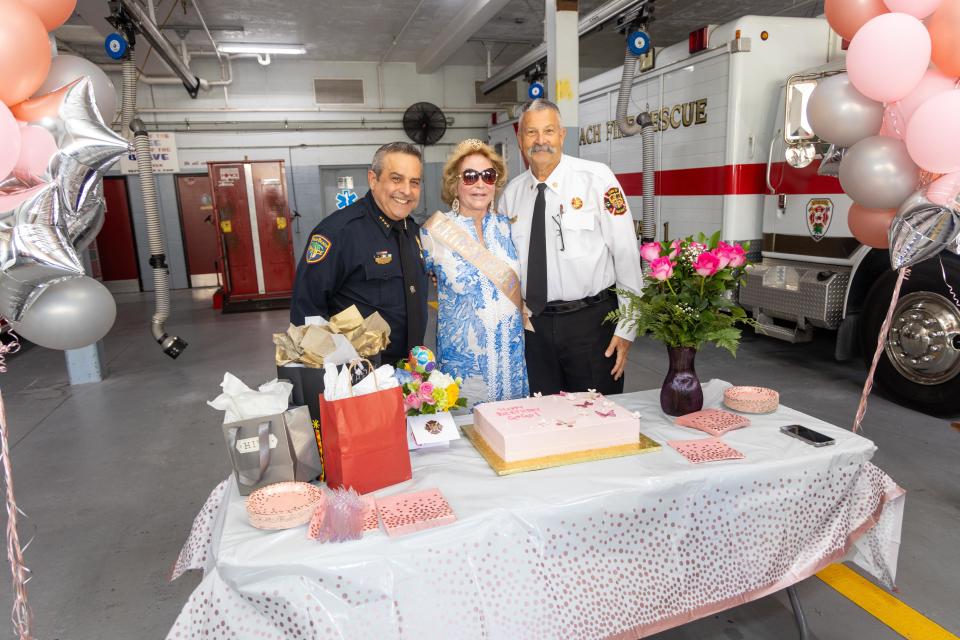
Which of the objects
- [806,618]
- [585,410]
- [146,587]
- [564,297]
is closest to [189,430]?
[146,587]

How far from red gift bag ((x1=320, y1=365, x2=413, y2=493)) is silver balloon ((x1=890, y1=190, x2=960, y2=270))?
1488 mm

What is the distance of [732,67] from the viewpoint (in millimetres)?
4262

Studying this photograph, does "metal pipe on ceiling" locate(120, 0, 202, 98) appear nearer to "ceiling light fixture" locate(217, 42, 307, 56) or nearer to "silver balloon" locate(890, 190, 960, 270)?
"ceiling light fixture" locate(217, 42, 307, 56)

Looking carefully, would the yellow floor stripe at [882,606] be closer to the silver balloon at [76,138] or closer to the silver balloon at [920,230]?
→ the silver balloon at [920,230]

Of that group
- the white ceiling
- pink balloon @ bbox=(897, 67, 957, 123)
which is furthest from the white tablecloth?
the white ceiling

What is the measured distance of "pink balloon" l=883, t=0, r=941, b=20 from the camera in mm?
1603

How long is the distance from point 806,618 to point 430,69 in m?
10.9

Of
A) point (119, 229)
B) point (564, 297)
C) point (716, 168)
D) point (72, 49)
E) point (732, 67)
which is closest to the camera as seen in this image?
point (564, 297)

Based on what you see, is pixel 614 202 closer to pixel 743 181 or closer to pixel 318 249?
pixel 318 249

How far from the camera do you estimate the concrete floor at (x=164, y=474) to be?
2.04m

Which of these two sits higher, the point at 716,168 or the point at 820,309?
the point at 716,168

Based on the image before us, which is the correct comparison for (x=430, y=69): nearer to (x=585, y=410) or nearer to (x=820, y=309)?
(x=820, y=309)

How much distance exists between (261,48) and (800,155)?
8.34 m

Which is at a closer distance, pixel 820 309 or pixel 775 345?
pixel 820 309
